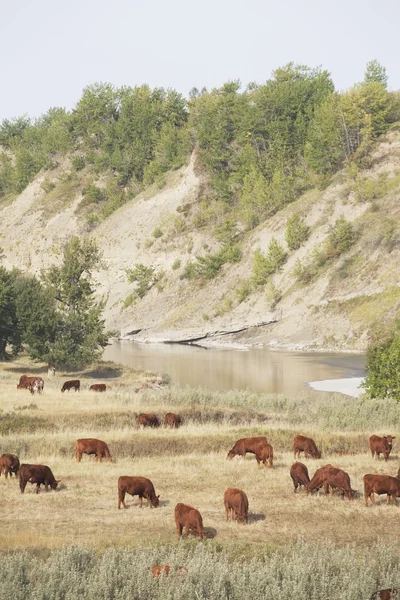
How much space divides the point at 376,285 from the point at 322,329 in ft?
26.8

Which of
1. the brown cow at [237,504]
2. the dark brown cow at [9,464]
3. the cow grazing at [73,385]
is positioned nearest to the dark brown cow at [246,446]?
the brown cow at [237,504]

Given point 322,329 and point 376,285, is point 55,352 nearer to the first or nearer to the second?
point 322,329

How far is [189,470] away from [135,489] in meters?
4.67

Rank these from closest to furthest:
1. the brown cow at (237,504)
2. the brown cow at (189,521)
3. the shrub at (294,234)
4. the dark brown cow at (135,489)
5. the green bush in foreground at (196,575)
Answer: the green bush in foreground at (196,575), the brown cow at (189,521), the brown cow at (237,504), the dark brown cow at (135,489), the shrub at (294,234)

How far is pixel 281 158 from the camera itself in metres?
119

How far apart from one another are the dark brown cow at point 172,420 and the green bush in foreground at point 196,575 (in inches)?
681

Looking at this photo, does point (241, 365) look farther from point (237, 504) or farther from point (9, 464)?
point (237, 504)

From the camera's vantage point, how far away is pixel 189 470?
23.6 m

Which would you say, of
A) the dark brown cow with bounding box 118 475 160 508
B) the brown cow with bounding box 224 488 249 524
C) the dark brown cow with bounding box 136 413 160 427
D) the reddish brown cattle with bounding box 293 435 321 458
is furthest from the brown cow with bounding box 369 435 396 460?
the dark brown cow with bounding box 136 413 160 427

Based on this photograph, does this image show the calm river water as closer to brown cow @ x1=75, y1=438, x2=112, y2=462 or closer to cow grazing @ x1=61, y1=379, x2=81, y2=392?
cow grazing @ x1=61, y1=379, x2=81, y2=392

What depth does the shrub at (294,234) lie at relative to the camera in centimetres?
9981

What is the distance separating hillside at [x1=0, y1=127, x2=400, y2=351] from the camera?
286 feet

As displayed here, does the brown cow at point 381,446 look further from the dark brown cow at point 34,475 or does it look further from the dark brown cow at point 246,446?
the dark brown cow at point 34,475

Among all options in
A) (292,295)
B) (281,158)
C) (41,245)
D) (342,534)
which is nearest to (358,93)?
(281,158)
